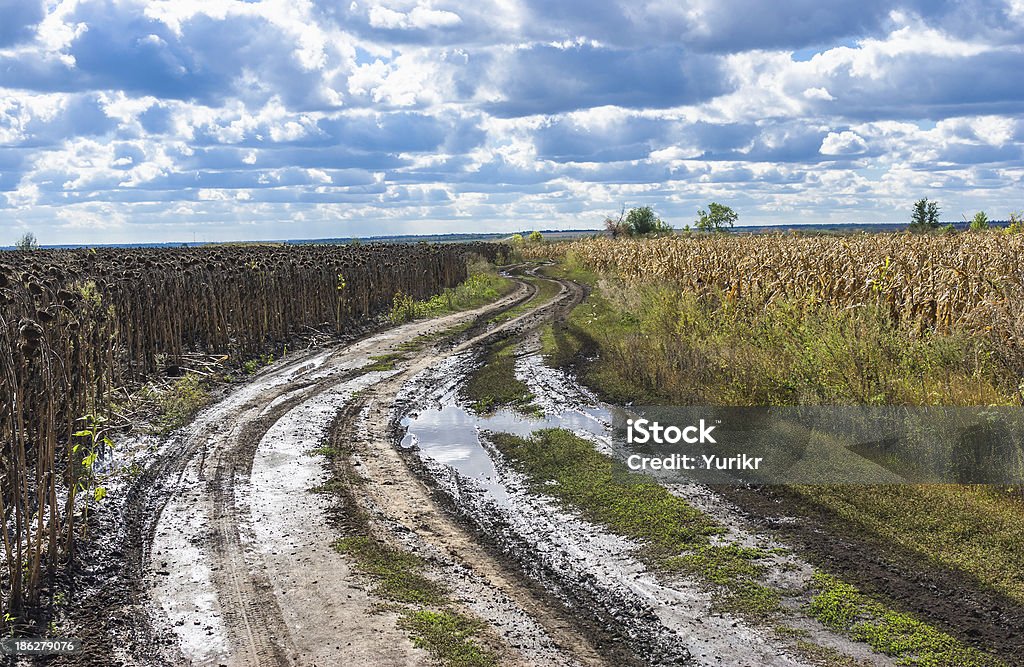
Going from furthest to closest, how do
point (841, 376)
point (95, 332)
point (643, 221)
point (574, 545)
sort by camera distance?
point (643, 221) < point (95, 332) < point (841, 376) < point (574, 545)

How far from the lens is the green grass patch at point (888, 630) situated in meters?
5.40

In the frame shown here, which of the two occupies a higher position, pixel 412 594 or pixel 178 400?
pixel 178 400

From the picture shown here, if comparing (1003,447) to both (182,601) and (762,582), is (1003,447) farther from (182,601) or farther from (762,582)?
(182,601)

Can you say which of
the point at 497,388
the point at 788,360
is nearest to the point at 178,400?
the point at 497,388

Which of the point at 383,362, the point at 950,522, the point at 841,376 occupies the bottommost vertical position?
the point at 950,522

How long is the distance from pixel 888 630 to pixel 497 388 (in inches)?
365

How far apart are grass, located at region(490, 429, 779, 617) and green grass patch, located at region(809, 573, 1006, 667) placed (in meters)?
0.39

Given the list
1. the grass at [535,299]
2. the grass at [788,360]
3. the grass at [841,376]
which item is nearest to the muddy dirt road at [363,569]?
the grass at [841,376]

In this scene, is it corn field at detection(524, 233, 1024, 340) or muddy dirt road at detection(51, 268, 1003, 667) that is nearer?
muddy dirt road at detection(51, 268, 1003, 667)

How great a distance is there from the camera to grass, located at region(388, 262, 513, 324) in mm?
26625

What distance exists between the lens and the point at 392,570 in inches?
277

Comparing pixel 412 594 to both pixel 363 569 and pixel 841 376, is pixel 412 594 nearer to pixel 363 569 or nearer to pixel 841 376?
pixel 363 569

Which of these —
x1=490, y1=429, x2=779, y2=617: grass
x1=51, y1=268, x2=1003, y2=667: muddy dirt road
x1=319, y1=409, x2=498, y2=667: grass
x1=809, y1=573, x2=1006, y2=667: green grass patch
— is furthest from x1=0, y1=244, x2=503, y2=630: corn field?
x1=809, y1=573, x2=1006, y2=667: green grass patch

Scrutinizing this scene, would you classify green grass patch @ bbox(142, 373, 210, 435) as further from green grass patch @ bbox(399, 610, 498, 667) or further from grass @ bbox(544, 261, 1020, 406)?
green grass patch @ bbox(399, 610, 498, 667)
